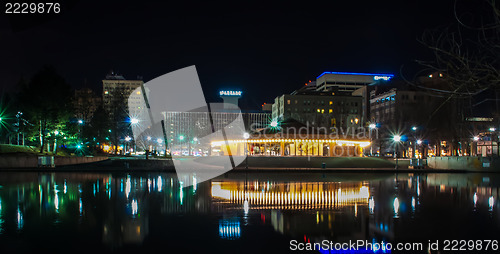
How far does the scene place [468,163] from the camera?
44156 mm

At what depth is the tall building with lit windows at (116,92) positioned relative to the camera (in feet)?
196

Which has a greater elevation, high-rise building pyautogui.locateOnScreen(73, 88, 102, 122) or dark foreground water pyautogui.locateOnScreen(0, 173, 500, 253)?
high-rise building pyautogui.locateOnScreen(73, 88, 102, 122)

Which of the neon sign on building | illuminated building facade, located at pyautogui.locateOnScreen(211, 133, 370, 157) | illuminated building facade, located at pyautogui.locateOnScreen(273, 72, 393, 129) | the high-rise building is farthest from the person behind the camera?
the neon sign on building

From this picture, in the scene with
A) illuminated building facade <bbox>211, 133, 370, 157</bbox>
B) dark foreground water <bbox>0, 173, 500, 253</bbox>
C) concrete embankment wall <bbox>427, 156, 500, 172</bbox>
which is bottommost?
concrete embankment wall <bbox>427, 156, 500, 172</bbox>

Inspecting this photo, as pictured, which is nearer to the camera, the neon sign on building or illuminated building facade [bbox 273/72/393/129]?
illuminated building facade [bbox 273/72/393/129]

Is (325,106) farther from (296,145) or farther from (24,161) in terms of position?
(24,161)

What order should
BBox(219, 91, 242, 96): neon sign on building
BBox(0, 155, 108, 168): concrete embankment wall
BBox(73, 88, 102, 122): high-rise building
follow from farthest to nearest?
1. BBox(219, 91, 242, 96): neon sign on building
2. BBox(73, 88, 102, 122): high-rise building
3. BBox(0, 155, 108, 168): concrete embankment wall

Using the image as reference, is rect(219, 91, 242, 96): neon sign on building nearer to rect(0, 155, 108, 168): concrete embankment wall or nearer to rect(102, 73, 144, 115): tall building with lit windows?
rect(102, 73, 144, 115): tall building with lit windows

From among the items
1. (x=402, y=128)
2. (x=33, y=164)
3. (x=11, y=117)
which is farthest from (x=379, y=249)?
(x=402, y=128)

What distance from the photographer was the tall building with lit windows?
196 ft

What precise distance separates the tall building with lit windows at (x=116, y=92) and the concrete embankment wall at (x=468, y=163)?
48253mm

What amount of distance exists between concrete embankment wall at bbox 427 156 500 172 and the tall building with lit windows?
48.3 metres

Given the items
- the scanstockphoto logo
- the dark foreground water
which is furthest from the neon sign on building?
the dark foreground water

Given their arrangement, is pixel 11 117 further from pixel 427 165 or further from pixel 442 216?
pixel 427 165
